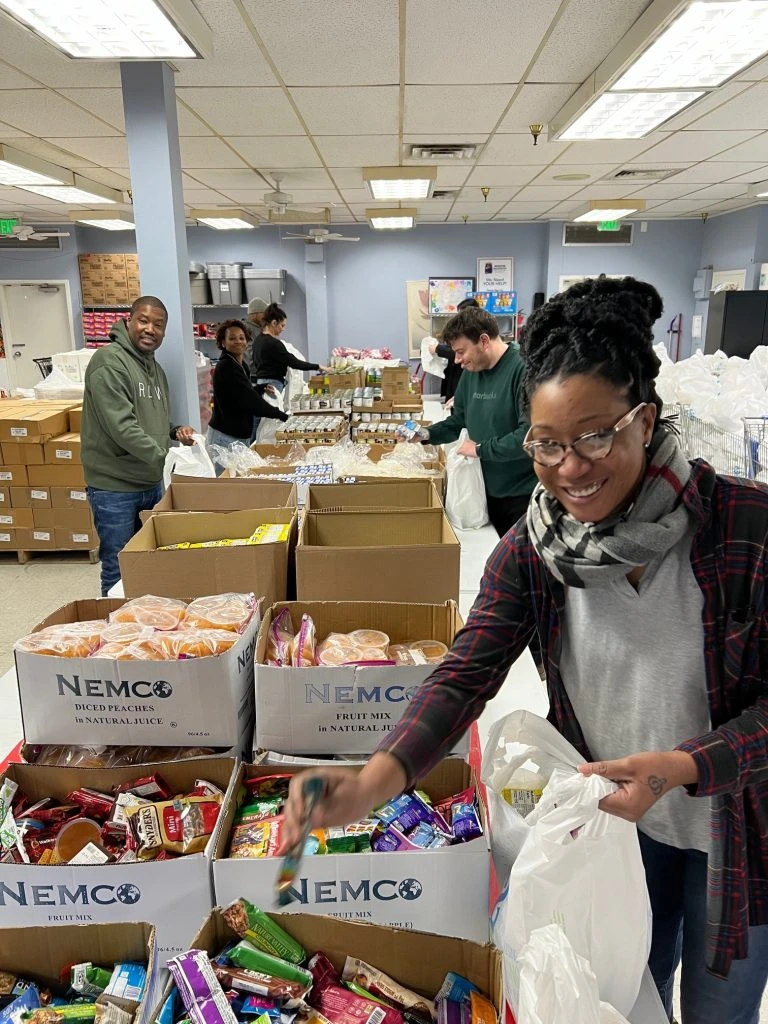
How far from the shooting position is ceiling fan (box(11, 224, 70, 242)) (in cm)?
742

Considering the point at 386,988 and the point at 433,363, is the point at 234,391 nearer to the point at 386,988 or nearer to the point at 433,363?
the point at 433,363

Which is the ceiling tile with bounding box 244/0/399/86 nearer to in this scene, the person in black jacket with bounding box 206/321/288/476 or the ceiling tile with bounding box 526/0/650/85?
the ceiling tile with bounding box 526/0/650/85

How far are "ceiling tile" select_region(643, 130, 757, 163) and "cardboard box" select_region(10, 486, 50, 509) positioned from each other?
16.5 feet

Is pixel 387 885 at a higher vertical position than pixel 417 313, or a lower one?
lower

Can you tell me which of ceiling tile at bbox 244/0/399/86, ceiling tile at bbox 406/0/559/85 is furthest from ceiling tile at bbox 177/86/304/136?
ceiling tile at bbox 406/0/559/85

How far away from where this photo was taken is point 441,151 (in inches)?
200

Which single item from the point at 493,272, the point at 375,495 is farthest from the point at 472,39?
the point at 493,272

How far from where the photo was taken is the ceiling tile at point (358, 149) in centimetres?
476

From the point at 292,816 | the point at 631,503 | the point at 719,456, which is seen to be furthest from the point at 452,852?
the point at 719,456

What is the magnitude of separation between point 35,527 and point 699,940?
16.6 ft

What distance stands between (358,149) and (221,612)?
182 inches

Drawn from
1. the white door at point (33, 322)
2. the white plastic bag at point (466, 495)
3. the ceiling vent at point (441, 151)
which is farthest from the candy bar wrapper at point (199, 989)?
the white door at point (33, 322)

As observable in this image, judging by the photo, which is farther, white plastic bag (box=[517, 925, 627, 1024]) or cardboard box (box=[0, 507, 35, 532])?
cardboard box (box=[0, 507, 35, 532])

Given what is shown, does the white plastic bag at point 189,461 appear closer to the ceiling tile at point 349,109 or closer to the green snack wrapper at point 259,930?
the green snack wrapper at point 259,930
